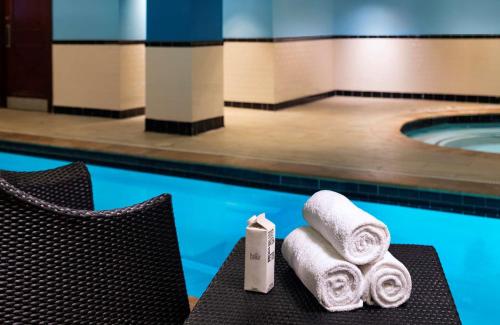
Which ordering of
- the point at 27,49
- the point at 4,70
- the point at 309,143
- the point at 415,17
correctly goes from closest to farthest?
the point at 309,143 → the point at 27,49 → the point at 4,70 → the point at 415,17

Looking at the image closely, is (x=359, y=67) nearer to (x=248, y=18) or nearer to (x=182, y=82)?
(x=248, y=18)

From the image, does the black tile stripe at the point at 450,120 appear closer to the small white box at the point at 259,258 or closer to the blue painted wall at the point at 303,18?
the blue painted wall at the point at 303,18

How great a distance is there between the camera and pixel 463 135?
862cm

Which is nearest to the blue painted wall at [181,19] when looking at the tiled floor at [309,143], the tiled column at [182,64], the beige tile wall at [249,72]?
the tiled column at [182,64]

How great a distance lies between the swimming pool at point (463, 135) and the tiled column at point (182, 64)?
263 cm

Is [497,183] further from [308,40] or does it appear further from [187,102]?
[308,40]

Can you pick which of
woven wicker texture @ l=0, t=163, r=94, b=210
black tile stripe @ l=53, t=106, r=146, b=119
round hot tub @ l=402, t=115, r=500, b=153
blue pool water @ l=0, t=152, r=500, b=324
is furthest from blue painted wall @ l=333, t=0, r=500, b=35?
woven wicker texture @ l=0, t=163, r=94, b=210

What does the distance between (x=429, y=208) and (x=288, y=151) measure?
171 cm

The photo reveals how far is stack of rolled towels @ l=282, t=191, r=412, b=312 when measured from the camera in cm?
171

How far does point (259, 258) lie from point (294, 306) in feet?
0.50

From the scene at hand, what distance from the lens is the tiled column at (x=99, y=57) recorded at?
28.1ft

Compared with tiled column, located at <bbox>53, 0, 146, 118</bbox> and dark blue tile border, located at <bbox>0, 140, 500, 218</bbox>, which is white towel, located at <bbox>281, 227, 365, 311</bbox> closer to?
dark blue tile border, located at <bbox>0, 140, 500, 218</bbox>

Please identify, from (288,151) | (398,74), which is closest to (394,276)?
(288,151)

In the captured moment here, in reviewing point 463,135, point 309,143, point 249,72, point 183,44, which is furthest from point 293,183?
point 249,72
